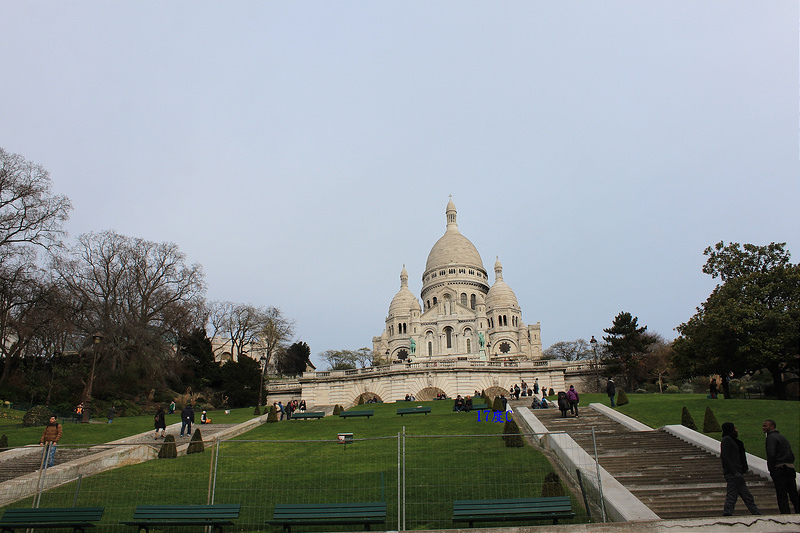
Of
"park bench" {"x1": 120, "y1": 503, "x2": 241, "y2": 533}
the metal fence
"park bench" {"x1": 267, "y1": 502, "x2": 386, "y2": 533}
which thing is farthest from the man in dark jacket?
"park bench" {"x1": 120, "y1": 503, "x2": 241, "y2": 533}

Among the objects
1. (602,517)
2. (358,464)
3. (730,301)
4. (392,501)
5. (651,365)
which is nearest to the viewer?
(602,517)

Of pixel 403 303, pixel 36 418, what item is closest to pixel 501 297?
pixel 403 303

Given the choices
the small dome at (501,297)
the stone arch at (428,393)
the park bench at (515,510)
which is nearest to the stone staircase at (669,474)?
the park bench at (515,510)

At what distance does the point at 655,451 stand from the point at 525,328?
75818 mm

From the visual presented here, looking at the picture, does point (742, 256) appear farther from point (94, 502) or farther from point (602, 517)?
point (94, 502)

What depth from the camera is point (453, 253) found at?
103750mm

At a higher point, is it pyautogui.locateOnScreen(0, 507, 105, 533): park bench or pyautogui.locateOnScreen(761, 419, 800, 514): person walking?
pyautogui.locateOnScreen(761, 419, 800, 514): person walking

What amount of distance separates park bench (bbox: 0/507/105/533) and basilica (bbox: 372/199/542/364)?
68.5 m

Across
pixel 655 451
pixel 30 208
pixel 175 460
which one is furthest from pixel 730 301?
pixel 30 208

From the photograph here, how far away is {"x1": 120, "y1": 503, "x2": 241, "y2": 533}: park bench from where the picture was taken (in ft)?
34.8

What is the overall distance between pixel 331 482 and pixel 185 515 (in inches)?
164

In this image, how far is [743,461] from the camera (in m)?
11.0

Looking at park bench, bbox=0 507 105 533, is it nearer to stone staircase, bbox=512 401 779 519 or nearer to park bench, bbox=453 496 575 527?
park bench, bbox=453 496 575 527

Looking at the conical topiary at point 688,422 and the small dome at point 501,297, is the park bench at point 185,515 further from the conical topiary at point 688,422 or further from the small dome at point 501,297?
the small dome at point 501,297
